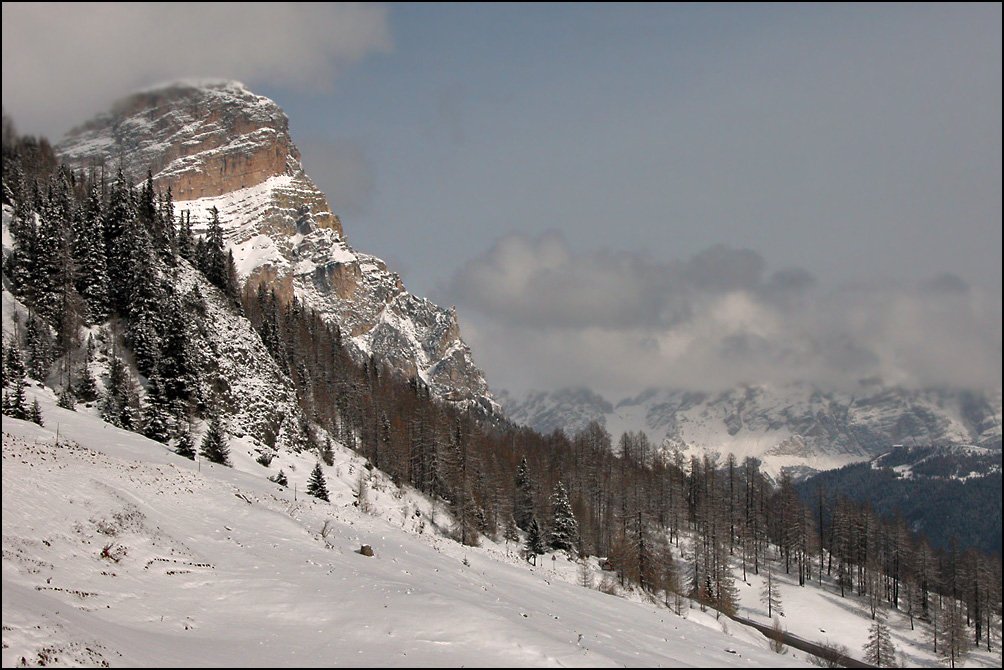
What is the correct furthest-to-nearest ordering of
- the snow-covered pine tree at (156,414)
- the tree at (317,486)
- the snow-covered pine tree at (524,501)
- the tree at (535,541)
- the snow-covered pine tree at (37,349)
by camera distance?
1. the snow-covered pine tree at (524,501)
2. the tree at (535,541)
3. the tree at (317,486)
4. the snow-covered pine tree at (37,349)
5. the snow-covered pine tree at (156,414)

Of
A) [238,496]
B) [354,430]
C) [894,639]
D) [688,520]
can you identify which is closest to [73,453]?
[238,496]

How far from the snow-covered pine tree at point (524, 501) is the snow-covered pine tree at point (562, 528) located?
752 centimetres

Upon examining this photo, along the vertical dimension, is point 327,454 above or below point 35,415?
below

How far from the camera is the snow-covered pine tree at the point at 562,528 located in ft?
262

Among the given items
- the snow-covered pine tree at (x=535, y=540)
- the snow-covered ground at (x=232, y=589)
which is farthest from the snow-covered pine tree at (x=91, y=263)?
the snow-covered pine tree at (x=535, y=540)

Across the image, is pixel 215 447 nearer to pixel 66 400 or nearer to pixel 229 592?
pixel 66 400

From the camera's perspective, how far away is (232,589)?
2395 cm

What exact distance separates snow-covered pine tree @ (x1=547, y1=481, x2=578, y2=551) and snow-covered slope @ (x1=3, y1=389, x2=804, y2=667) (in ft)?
124

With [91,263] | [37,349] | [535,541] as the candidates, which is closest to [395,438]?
[535,541]

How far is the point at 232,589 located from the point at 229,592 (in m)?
0.31

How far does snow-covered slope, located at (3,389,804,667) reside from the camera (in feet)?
58.5

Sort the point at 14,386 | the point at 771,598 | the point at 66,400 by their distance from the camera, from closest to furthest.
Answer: the point at 14,386 → the point at 66,400 → the point at 771,598

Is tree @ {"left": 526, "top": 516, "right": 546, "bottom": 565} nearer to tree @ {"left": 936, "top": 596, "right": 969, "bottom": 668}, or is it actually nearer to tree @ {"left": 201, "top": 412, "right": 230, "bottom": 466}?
tree @ {"left": 201, "top": 412, "right": 230, "bottom": 466}

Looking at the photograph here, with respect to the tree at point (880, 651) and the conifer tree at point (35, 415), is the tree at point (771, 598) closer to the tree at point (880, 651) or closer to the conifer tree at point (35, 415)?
the tree at point (880, 651)
